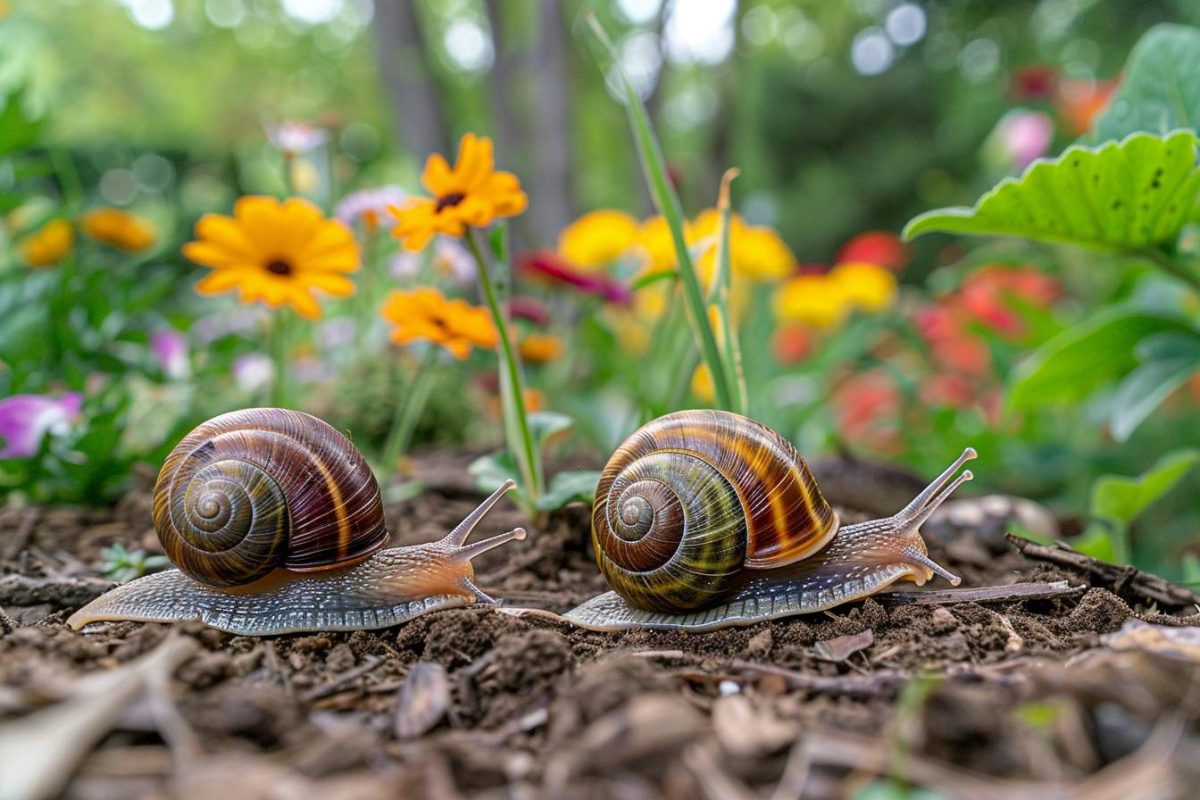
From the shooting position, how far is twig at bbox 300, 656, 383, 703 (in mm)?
1470

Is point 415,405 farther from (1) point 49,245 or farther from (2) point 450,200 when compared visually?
(1) point 49,245

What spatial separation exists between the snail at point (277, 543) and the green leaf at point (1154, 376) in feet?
5.60

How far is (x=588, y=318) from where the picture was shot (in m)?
3.66

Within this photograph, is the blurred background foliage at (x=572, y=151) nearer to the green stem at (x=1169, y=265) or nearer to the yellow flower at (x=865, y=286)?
the yellow flower at (x=865, y=286)

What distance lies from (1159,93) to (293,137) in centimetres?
271

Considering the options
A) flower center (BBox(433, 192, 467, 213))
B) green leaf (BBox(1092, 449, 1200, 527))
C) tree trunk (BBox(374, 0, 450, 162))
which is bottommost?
green leaf (BBox(1092, 449, 1200, 527))

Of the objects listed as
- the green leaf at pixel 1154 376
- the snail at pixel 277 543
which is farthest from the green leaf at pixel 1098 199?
the snail at pixel 277 543

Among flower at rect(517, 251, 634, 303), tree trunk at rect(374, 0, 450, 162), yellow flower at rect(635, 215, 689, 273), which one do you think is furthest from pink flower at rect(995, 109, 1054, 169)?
tree trunk at rect(374, 0, 450, 162)

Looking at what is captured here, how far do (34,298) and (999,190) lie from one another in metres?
2.96

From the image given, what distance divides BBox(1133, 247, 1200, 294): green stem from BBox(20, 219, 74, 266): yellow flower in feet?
11.6

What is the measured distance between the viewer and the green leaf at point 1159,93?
2293 mm

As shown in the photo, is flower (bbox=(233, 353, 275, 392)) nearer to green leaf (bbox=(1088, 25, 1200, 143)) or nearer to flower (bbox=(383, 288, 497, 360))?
flower (bbox=(383, 288, 497, 360))

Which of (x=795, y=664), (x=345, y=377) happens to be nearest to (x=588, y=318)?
(x=345, y=377)

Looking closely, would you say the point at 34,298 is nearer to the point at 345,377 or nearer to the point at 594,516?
the point at 345,377
